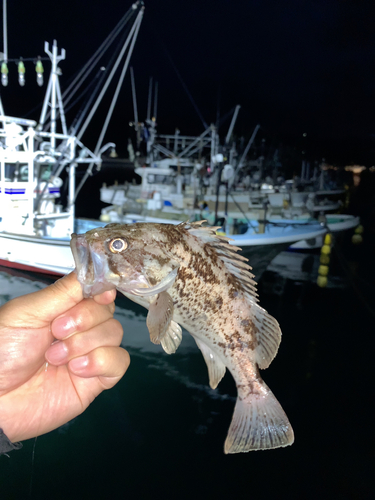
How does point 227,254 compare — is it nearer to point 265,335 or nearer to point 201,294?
point 201,294

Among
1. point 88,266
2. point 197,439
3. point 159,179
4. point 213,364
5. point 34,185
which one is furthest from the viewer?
point 159,179

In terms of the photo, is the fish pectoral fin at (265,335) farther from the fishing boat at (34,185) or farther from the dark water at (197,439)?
the fishing boat at (34,185)

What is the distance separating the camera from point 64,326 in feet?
7.79

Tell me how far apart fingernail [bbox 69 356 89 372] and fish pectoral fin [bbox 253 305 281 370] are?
116 centimetres

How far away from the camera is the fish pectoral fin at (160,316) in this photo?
2.09 meters

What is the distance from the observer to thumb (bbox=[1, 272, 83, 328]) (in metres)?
2.17

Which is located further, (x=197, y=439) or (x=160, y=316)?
(x=197, y=439)

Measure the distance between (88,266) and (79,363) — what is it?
2.61ft

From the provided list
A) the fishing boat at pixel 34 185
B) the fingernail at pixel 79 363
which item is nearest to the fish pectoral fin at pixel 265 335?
the fingernail at pixel 79 363

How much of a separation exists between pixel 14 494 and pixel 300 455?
15.9 feet

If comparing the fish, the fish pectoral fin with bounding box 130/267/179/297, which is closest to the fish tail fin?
the fish

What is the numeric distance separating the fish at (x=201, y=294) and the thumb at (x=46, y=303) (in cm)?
9

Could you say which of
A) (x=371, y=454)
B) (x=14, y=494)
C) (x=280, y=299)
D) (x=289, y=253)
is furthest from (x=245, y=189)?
(x=14, y=494)

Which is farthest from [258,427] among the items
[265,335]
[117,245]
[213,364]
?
[117,245]
